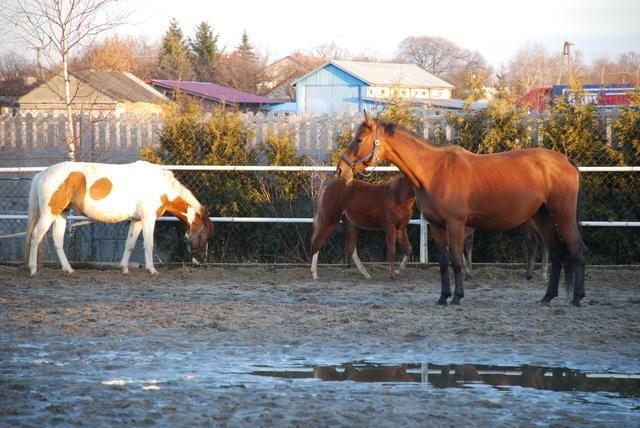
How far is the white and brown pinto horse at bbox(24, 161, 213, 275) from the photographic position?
1116 centimetres

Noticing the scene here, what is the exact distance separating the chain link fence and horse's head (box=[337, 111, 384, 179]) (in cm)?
287

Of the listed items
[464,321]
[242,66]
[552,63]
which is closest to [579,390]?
[464,321]

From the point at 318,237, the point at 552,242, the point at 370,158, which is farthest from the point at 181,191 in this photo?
the point at 552,242

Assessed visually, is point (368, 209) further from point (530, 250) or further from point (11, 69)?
point (11, 69)

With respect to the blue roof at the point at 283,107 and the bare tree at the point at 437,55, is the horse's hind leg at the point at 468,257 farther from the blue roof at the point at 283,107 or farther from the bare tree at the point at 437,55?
the bare tree at the point at 437,55

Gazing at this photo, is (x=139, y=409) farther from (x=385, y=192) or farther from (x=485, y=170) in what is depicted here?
(x=385, y=192)

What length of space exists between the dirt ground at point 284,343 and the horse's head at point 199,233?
985mm

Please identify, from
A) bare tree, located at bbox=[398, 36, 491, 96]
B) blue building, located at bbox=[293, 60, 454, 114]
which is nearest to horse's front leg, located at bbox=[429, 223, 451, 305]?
blue building, located at bbox=[293, 60, 454, 114]

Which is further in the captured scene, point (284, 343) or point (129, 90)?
point (129, 90)

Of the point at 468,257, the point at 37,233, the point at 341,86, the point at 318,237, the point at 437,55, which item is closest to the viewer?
the point at 468,257

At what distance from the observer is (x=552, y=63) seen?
76188 millimetres

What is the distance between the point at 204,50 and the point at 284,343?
58017 mm

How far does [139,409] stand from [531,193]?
4912mm

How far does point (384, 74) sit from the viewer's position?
169ft
